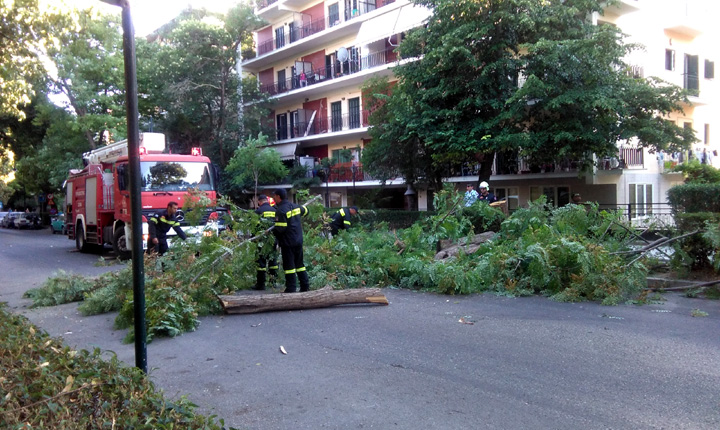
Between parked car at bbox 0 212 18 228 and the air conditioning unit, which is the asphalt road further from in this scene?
parked car at bbox 0 212 18 228

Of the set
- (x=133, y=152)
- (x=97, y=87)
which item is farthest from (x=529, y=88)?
(x=97, y=87)

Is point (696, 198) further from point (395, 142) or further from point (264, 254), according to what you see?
point (395, 142)

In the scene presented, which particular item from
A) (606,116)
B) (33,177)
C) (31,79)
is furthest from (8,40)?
(33,177)

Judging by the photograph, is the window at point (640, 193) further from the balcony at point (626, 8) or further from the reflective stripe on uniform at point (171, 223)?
the reflective stripe on uniform at point (171, 223)

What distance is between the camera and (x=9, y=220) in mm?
46562

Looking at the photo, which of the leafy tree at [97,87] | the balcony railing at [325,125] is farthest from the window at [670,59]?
the leafy tree at [97,87]

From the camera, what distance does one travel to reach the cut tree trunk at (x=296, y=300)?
819cm

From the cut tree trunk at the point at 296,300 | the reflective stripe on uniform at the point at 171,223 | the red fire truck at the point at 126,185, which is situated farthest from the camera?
the red fire truck at the point at 126,185

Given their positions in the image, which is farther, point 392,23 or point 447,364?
point 392,23

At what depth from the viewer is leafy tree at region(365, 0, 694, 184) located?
712 inches

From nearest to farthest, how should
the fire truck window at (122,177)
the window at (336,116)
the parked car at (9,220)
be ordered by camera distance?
the fire truck window at (122,177), the window at (336,116), the parked car at (9,220)

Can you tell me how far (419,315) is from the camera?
8078 millimetres

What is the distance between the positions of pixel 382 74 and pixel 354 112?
12.7 ft

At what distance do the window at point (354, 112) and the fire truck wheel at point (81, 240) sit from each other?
1638 cm
